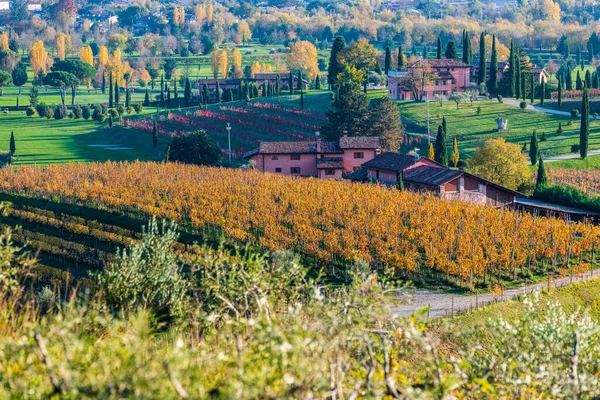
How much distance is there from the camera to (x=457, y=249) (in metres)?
46.9

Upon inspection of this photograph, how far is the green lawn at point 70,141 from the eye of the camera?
91.1 metres

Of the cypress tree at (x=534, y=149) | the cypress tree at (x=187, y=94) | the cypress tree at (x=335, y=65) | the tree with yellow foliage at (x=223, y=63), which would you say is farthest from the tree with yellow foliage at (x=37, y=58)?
the cypress tree at (x=534, y=149)

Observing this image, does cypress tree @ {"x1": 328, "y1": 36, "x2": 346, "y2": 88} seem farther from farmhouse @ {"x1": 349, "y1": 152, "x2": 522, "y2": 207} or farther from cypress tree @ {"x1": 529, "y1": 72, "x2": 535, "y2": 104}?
farmhouse @ {"x1": 349, "y1": 152, "x2": 522, "y2": 207}

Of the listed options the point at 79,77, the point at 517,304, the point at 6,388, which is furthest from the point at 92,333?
the point at 79,77

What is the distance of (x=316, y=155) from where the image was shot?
258 ft

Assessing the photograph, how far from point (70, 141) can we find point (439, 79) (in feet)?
125

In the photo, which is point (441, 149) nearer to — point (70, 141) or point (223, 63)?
point (70, 141)

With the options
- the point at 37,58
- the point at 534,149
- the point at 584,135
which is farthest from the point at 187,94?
the point at 584,135

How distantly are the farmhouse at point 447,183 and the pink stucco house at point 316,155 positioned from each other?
955 cm

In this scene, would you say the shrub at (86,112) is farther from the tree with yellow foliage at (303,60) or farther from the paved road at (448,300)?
the paved road at (448,300)

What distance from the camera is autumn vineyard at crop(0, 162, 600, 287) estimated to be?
1783 inches

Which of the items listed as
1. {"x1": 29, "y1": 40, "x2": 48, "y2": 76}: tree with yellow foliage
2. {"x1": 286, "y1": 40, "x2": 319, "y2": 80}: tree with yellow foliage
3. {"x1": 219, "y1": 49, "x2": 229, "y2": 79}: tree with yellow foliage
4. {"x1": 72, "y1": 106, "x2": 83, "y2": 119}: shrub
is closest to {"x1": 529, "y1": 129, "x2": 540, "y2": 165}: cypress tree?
{"x1": 72, "y1": 106, "x2": 83, "y2": 119}: shrub

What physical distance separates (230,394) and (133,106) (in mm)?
107748

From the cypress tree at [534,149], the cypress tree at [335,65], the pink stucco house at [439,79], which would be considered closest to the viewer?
the cypress tree at [534,149]
